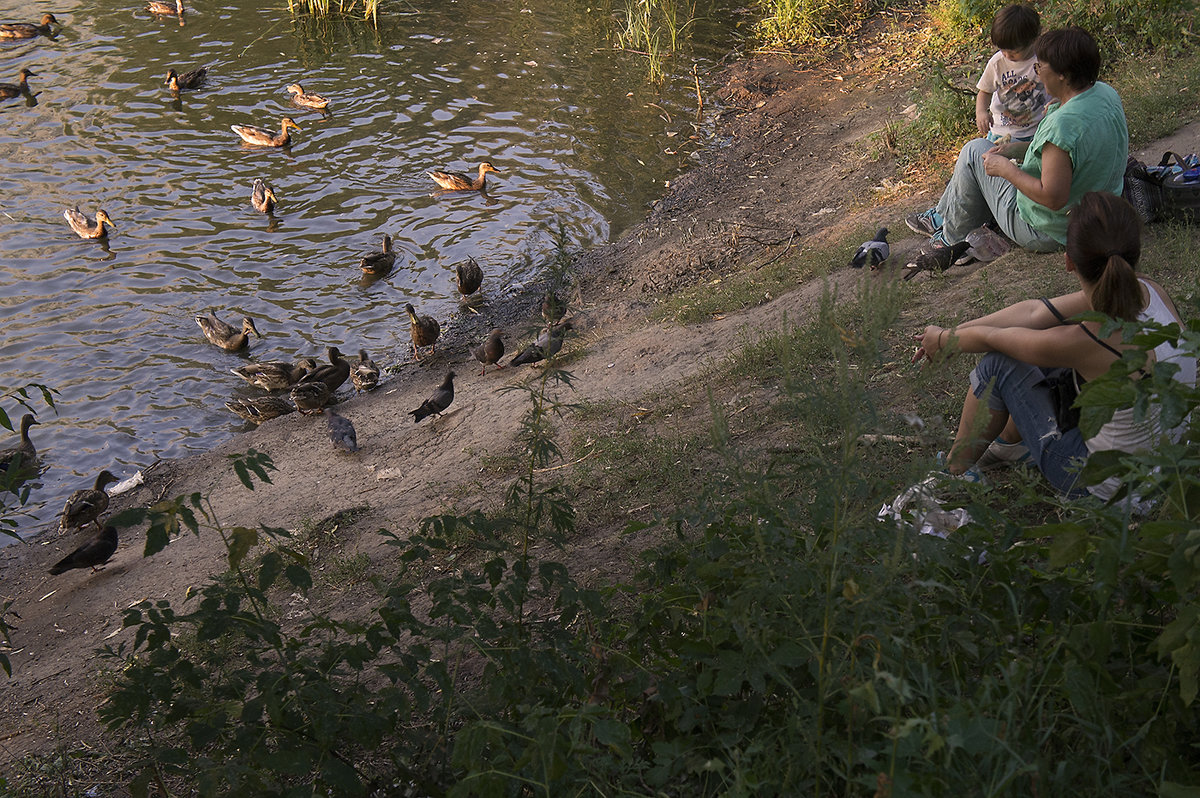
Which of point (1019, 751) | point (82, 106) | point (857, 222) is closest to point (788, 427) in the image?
point (1019, 751)

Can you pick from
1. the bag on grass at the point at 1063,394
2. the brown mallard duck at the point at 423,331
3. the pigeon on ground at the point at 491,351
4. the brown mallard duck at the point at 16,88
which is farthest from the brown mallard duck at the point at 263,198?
the bag on grass at the point at 1063,394

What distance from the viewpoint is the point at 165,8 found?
652 inches

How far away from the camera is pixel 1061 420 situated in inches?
158

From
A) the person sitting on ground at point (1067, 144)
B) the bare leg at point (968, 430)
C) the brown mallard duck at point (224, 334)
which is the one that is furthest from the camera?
the brown mallard duck at point (224, 334)

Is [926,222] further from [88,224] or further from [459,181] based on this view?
[88,224]

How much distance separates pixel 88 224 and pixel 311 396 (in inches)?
186

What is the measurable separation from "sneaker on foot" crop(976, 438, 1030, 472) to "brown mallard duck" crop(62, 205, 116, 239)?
10736 mm

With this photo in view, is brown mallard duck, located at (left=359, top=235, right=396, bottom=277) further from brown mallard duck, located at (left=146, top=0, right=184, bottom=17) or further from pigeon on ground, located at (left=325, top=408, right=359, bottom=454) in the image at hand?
brown mallard duck, located at (left=146, top=0, right=184, bottom=17)

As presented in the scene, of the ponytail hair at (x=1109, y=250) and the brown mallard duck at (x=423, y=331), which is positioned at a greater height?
the ponytail hair at (x=1109, y=250)

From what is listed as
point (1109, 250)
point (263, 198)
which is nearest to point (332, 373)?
point (263, 198)

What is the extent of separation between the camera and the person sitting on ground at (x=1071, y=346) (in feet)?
11.7

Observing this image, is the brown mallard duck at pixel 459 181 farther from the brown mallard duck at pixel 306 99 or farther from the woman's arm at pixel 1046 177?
the woman's arm at pixel 1046 177

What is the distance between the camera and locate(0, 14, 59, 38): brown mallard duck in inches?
621

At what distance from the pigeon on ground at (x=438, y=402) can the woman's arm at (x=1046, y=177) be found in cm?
490
